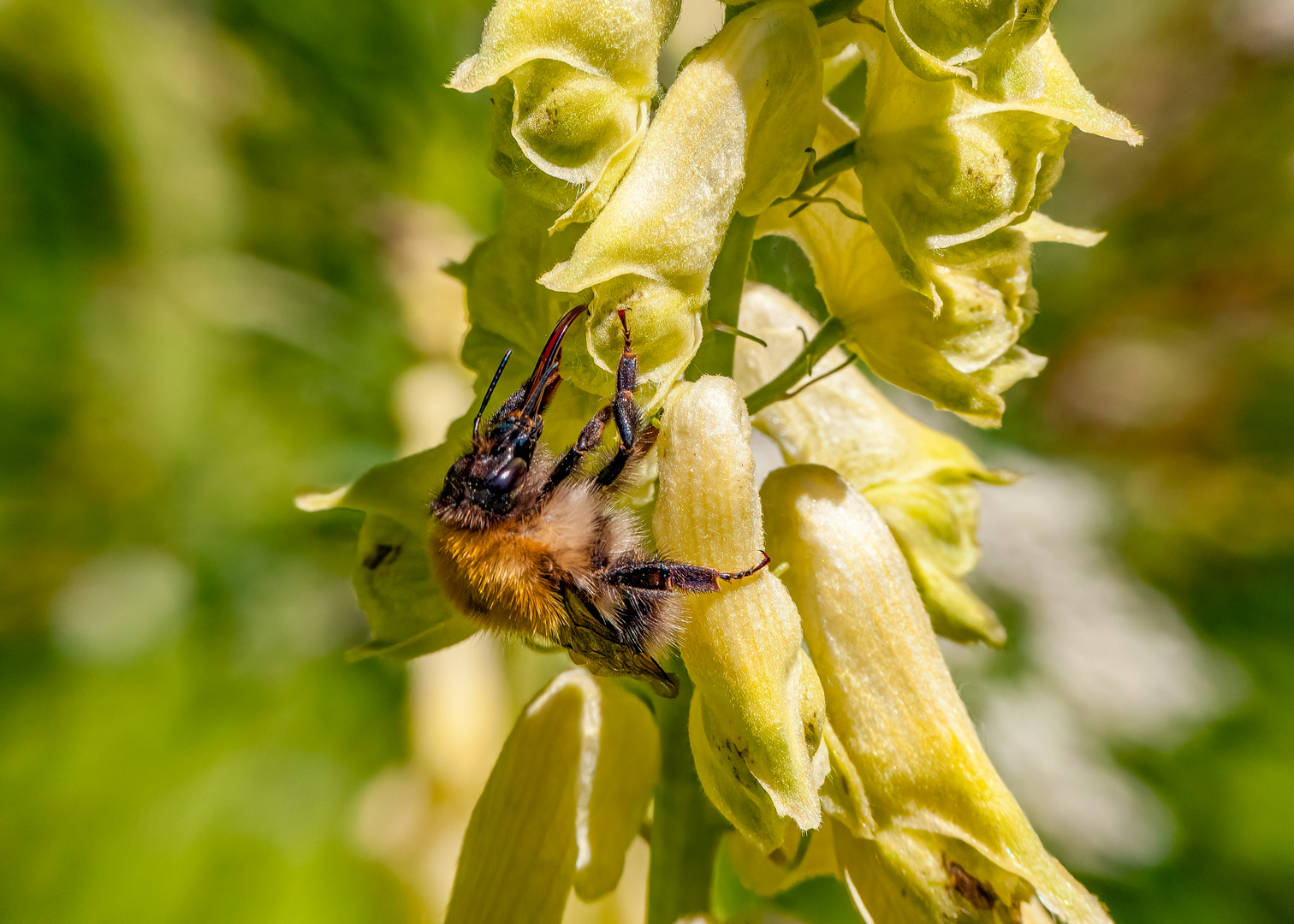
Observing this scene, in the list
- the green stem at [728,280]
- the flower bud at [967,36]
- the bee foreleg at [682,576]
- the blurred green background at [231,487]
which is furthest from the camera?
the blurred green background at [231,487]

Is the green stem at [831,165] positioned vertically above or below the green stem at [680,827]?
above

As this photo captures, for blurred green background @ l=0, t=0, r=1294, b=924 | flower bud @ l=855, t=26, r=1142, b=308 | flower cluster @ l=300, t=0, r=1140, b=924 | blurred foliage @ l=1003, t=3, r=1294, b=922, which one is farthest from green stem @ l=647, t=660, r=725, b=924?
blurred foliage @ l=1003, t=3, r=1294, b=922

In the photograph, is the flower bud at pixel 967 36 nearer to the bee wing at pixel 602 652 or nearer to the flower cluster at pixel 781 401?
the flower cluster at pixel 781 401

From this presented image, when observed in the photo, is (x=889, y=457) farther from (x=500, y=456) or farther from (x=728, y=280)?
(x=500, y=456)

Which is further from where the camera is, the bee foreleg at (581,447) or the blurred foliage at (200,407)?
the blurred foliage at (200,407)

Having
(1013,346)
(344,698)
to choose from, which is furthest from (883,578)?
(344,698)

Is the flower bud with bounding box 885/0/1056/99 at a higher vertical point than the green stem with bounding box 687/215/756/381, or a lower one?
higher

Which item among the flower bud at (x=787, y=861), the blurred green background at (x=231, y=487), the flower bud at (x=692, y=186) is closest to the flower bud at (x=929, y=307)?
the flower bud at (x=692, y=186)

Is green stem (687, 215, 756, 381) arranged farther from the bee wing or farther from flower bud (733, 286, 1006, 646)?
the bee wing
